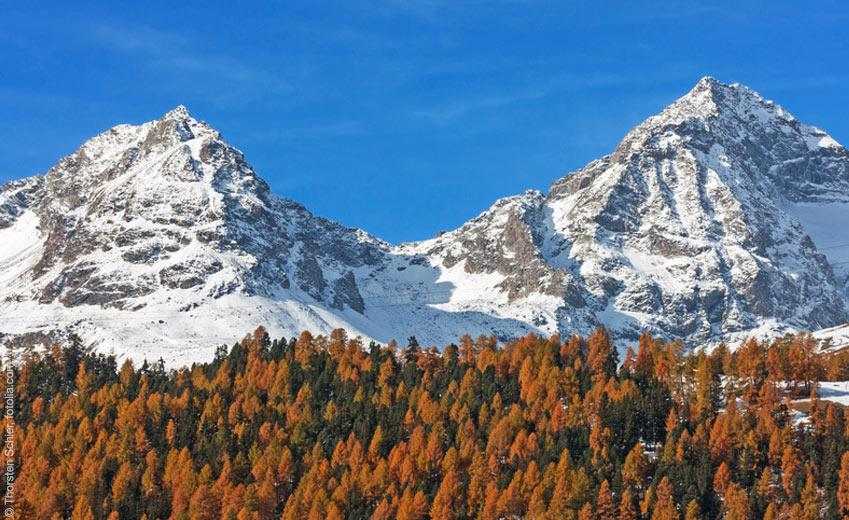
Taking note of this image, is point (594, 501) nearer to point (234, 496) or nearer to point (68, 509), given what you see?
point (234, 496)

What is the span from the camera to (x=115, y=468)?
651 feet

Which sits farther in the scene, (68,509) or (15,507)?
(68,509)

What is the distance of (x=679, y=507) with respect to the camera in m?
174

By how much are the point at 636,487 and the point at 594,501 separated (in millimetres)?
8731

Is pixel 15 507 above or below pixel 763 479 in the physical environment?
below

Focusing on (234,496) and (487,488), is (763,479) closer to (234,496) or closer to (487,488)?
(487,488)

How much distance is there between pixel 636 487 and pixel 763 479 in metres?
18.3

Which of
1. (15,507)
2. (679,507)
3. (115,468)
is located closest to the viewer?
(15,507)

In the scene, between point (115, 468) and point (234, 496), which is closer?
point (234, 496)

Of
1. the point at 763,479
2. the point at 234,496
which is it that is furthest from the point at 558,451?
the point at 234,496

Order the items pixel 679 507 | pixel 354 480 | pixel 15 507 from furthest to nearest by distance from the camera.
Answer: pixel 354 480 < pixel 679 507 < pixel 15 507

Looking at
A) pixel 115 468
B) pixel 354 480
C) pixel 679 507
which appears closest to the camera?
pixel 679 507

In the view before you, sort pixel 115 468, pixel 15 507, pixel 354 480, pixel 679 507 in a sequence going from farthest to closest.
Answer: pixel 115 468, pixel 354 480, pixel 679 507, pixel 15 507

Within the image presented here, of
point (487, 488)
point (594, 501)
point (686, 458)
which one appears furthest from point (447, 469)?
point (686, 458)
